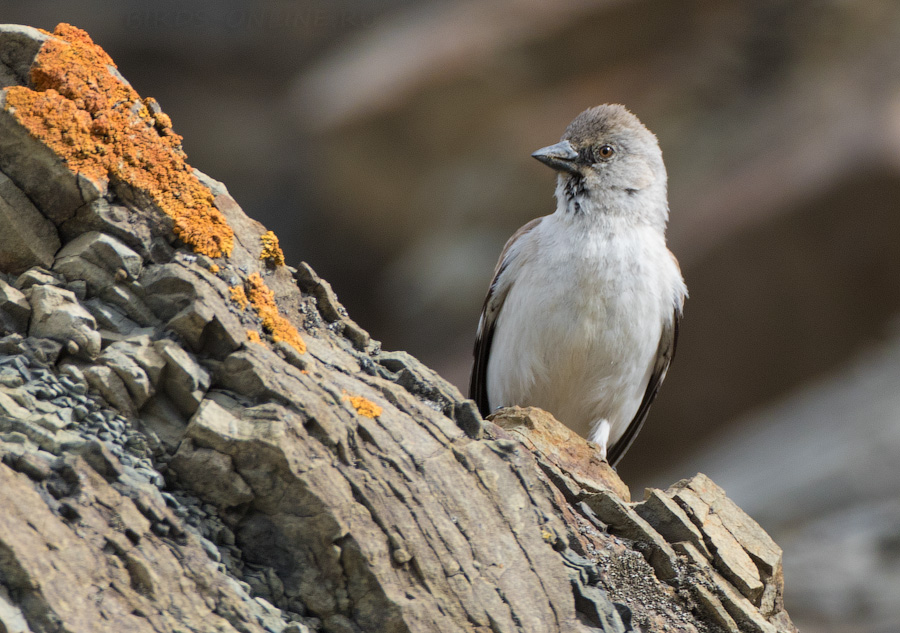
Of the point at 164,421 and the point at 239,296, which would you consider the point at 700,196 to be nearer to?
the point at 239,296

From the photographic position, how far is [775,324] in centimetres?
1388

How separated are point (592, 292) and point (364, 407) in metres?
2.64

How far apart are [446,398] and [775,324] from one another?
10887 mm

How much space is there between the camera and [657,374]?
7.04 meters

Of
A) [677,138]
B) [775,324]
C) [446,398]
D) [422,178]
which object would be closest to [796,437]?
[775,324]

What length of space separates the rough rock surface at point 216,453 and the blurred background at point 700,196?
24.9 ft

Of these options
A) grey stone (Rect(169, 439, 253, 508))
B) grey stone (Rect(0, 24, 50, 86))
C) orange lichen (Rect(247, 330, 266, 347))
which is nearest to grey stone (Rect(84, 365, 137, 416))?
grey stone (Rect(169, 439, 253, 508))

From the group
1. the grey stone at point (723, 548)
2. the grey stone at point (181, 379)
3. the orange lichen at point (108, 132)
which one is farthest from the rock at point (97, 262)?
the grey stone at point (723, 548)

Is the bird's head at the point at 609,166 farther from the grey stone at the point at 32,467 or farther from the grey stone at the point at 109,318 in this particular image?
the grey stone at the point at 32,467

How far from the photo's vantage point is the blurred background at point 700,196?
41.9 feet

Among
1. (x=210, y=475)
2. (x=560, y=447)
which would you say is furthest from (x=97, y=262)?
(x=560, y=447)

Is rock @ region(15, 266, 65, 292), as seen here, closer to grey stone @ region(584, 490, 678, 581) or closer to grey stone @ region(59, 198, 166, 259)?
grey stone @ region(59, 198, 166, 259)

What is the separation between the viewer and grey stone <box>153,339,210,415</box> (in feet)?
11.1

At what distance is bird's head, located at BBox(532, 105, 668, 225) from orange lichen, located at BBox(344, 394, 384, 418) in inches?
117
